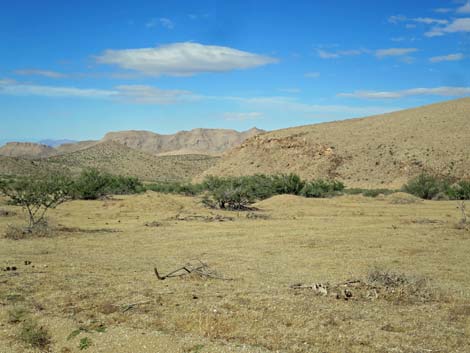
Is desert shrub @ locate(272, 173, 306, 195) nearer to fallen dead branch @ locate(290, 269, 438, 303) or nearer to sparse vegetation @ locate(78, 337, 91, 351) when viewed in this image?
fallen dead branch @ locate(290, 269, 438, 303)

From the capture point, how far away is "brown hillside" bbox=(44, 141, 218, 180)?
93.1m

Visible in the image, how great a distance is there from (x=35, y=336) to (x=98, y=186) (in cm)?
3591

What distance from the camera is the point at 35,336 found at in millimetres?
7887

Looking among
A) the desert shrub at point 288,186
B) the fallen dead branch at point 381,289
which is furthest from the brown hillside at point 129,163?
the fallen dead branch at point 381,289

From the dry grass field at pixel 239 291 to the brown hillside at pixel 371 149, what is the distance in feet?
120

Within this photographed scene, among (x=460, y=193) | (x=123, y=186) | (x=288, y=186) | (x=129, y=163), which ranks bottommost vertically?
(x=460, y=193)

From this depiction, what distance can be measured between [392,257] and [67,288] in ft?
31.3

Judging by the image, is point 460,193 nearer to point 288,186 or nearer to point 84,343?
point 288,186

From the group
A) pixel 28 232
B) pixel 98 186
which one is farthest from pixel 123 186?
pixel 28 232

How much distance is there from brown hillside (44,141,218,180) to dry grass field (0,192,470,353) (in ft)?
231

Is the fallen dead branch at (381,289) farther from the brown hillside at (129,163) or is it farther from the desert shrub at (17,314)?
the brown hillside at (129,163)

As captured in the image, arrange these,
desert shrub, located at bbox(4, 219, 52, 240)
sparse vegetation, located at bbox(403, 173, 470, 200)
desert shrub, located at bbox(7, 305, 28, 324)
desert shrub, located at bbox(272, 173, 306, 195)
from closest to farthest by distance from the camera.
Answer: desert shrub, located at bbox(7, 305, 28, 324) → desert shrub, located at bbox(4, 219, 52, 240) → sparse vegetation, located at bbox(403, 173, 470, 200) → desert shrub, located at bbox(272, 173, 306, 195)

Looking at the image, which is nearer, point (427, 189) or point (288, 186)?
point (427, 189)

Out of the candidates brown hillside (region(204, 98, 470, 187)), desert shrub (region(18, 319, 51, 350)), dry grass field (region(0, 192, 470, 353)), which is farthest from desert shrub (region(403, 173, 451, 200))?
desert shrub (region(18, 319, 51, 350))
